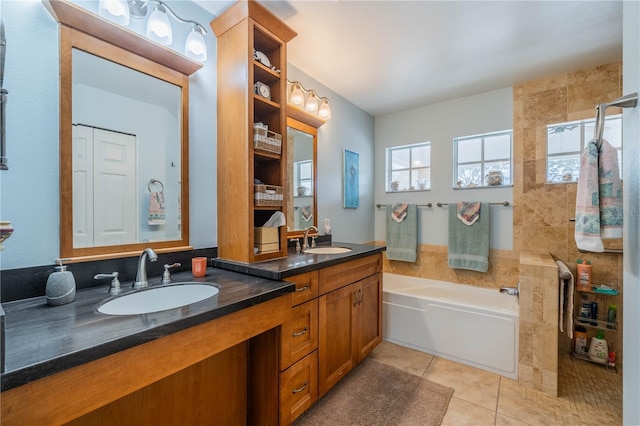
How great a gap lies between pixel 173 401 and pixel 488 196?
3.00 metres

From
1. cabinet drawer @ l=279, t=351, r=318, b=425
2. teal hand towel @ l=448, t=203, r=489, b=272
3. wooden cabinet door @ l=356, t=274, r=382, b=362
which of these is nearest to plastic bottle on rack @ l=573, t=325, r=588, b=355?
teal hand towel @ l=448, t=203, r=489, b=272

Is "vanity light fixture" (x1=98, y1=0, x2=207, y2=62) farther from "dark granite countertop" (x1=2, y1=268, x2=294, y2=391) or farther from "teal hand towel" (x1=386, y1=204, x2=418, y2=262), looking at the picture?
"teal hand towel" (x1=386, y1=204, x2=418, y2=262)

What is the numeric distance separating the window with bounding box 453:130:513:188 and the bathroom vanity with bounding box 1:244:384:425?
161 cm

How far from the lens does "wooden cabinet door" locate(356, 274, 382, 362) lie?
1983 mm

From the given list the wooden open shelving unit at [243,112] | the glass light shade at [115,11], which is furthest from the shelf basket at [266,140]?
the glass light shade at [115,11]

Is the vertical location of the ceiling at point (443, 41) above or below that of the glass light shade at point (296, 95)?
above

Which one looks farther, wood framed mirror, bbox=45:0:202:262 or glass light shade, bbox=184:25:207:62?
glass light shade, bbox=184:25:207:62

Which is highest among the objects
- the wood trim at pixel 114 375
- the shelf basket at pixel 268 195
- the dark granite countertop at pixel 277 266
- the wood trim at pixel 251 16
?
the wood trim at pixel 251 16

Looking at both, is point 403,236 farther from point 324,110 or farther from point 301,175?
point 324,110

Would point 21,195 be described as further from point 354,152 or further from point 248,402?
point 354,152

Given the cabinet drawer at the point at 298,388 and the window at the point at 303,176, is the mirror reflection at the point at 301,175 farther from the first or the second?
the cabinet drawer at the point at 298,388

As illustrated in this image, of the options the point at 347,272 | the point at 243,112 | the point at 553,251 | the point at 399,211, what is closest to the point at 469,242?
the point at 553,251

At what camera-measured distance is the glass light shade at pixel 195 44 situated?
1482mm

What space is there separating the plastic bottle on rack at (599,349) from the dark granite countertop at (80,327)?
2.71 metres
